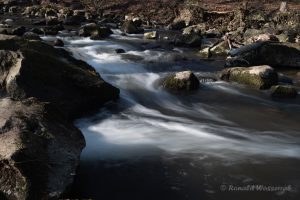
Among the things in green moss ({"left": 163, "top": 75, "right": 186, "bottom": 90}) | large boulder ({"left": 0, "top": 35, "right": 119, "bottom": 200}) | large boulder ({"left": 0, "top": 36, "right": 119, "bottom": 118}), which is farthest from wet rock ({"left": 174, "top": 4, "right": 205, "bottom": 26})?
large boulder ({"left": 0, "top": 35, "right": 119, "bottom": 200})

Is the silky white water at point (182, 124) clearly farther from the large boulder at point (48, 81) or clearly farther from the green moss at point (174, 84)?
the large boulder at point (48, 81)

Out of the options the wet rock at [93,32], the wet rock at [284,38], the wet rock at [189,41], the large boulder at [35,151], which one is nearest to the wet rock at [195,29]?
the wet rock at [189,41]

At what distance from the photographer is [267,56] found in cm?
1650

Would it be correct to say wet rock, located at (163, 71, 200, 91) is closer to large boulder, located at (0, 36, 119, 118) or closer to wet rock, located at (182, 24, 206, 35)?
large boulder, located at (0, 36, 119, 118)

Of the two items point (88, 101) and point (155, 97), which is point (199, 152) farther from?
point (155, 97)

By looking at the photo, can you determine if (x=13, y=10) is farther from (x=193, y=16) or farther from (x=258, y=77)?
(x=258, y=77)

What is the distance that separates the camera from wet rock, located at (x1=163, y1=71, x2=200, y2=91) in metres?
12.6

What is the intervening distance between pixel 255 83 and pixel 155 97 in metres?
3.08

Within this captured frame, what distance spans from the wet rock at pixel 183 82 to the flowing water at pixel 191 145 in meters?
0.37

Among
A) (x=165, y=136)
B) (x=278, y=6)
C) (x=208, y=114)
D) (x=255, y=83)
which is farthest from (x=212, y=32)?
(x=165, y=136)

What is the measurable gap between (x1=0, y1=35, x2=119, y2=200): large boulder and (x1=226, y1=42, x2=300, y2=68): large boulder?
24.2 ft

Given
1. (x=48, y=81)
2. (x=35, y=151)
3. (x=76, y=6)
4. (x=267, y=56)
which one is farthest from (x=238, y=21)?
(x=35, y=151)

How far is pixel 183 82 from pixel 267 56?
5.25 meters

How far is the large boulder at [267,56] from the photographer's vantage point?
16.3m
